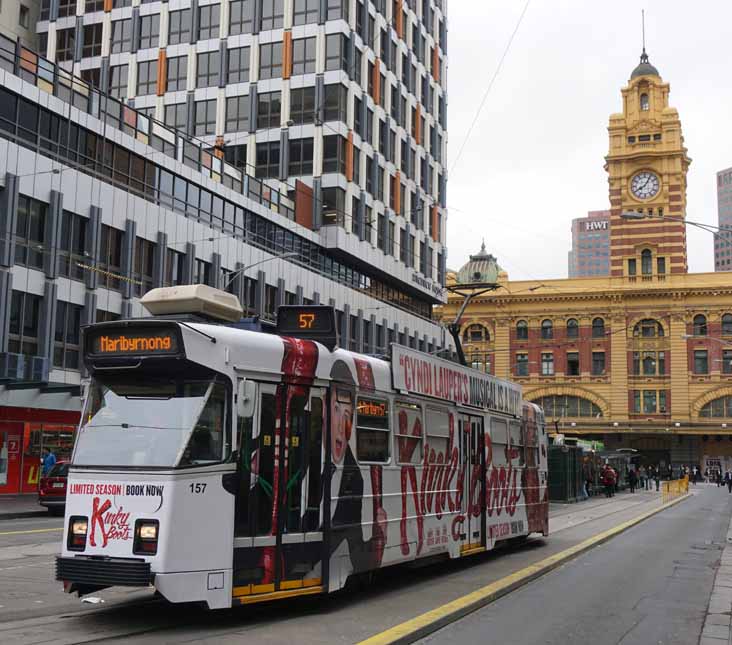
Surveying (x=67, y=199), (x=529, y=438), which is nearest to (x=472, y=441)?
(x=529, y=438)

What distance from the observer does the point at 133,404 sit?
8.99m

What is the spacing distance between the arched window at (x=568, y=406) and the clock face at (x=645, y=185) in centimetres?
1960

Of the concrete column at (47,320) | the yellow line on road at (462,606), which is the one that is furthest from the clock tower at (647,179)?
the yellow line on road at (462,606)

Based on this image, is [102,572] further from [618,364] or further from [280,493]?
[618,364]

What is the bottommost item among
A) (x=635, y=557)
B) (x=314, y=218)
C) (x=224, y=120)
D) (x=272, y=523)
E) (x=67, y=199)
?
(x=635, y=557)

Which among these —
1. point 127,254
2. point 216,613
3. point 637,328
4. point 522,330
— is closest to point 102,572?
point 216,613

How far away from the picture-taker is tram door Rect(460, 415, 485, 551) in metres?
14.4

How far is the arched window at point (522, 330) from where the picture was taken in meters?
88.7

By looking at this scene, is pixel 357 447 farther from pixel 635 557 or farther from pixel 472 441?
pixel 635 557

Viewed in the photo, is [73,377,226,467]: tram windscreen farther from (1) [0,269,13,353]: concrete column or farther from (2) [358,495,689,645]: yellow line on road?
(1) [0,269,13,353]: concrete column

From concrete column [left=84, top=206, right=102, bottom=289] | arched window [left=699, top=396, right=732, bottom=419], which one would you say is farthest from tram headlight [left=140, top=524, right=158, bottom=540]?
arched window [left=699, top=396, right=732, bottom=419]

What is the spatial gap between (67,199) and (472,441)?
23227 mm

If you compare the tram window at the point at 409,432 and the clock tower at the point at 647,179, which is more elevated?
the clock tower at the point at 647,179

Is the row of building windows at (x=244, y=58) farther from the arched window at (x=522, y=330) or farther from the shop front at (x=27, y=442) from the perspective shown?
the arched window at (x=522, y=330)
